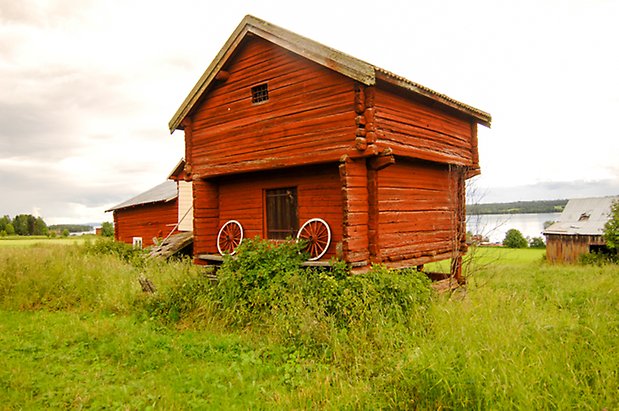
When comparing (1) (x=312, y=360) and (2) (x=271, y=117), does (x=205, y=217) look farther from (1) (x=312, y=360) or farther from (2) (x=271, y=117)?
(1) (x=312, y=360)

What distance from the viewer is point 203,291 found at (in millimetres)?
10109

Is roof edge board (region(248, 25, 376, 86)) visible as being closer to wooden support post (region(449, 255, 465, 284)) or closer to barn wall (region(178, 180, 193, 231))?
→ wooden support post (region(449, 255, 465, 284))

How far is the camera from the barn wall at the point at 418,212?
10.4 metres

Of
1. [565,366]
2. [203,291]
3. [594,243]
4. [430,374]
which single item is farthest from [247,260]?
[594,243]

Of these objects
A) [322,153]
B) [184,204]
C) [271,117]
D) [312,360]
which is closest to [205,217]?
[271,117]

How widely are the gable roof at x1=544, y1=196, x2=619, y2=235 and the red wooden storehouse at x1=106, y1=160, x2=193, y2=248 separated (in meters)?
30.9

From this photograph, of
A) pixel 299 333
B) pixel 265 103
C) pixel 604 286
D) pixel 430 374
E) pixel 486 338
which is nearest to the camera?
pixel 430 374

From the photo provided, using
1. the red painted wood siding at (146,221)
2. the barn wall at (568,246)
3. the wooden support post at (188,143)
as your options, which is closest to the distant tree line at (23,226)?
the red painted wood siding at (146,221)

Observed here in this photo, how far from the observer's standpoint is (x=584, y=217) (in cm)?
3534

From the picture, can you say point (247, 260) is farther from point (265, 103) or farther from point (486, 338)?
point (486, 338)

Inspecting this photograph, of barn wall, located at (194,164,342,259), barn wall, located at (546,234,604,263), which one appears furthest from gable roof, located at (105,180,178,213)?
barn wall, located at (546,234,604,263)

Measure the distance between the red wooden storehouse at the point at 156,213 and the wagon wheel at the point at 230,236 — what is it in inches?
390

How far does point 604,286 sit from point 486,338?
41.0ft

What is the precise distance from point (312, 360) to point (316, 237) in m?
4.05
